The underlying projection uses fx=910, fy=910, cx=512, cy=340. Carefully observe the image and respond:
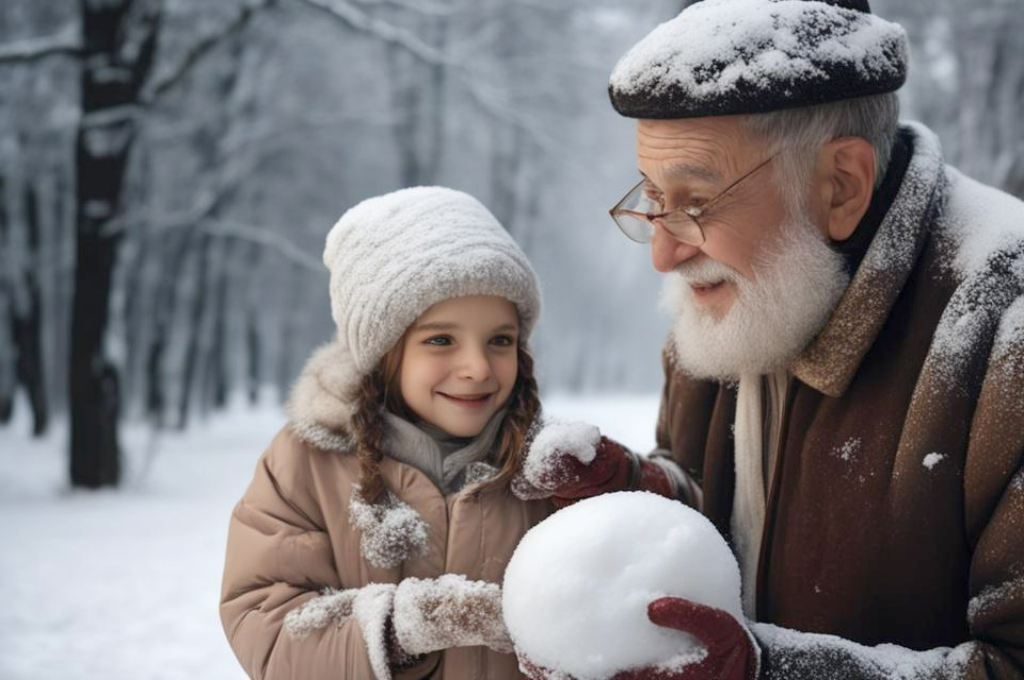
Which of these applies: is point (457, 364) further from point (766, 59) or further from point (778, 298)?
point (766, 59)

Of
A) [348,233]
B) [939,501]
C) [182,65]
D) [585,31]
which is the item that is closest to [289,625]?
[348,233]

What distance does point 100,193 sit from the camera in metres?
9.06

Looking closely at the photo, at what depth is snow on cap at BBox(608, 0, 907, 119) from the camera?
74.0 inches

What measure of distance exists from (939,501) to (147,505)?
8411mm

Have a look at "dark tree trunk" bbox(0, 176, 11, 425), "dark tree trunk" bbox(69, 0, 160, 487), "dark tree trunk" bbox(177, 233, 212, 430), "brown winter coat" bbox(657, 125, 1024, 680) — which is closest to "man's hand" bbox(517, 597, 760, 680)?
"brown winter coat" bbox(657, 125, 1024, 680)

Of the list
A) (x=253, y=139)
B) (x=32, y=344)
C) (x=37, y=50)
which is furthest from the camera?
(x=253, y=139)

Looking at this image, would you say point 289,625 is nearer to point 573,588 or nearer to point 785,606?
point 573,588

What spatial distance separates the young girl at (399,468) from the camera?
2.04 m

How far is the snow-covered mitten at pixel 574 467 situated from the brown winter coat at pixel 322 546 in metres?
0.16

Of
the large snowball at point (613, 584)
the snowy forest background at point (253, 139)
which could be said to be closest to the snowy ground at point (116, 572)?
the snowy forest background at point (253, 139)

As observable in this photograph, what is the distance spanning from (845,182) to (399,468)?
1.26 metres

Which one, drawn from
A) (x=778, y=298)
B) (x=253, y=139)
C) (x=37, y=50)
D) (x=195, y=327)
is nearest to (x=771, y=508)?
(x=778, y=298)

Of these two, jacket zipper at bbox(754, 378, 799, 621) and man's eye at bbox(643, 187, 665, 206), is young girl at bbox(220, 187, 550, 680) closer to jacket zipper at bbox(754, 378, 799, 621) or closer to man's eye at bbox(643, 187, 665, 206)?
man's eye at bbox(643, 187, 665, 206)

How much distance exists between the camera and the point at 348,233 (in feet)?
8.08
